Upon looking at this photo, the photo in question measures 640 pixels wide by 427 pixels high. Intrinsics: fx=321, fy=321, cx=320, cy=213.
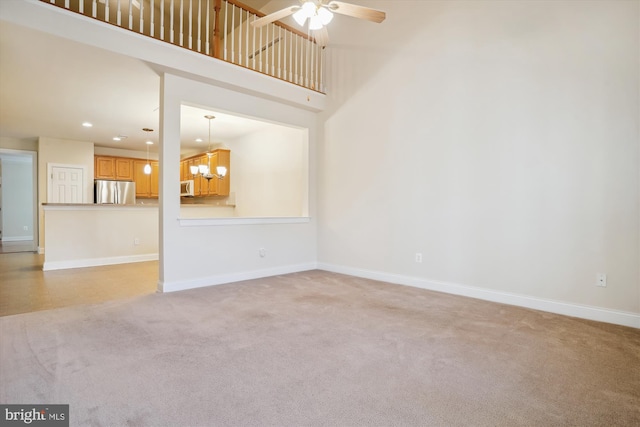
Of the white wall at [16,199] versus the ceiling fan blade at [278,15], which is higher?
the ceiling fan blade at [278,15]

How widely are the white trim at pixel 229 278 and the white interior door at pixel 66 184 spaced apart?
18.3 ft

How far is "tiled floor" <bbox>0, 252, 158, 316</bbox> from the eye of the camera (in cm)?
332

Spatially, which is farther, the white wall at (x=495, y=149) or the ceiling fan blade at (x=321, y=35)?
the ceiling fan blade at (x=321, y=35)

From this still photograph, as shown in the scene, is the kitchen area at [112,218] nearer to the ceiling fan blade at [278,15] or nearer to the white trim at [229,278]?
the white trim at [229,278]

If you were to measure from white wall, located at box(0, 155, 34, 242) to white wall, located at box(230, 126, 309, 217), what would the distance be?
7751mm

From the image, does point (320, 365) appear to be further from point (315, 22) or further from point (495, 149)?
point (495, 149)

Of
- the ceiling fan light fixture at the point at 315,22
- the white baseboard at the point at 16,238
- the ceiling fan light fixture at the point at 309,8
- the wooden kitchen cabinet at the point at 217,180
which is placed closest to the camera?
the ceiling fan light fixture at the point at 309,8

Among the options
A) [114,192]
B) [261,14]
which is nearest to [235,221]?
[261,14]

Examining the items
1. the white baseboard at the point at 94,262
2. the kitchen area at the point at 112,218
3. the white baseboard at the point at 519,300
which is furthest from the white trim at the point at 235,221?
the white baseboard at the point at 94,262

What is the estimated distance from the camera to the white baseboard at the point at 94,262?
513 cm

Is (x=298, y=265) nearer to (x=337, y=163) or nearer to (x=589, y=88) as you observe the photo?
(x=337, y=163)

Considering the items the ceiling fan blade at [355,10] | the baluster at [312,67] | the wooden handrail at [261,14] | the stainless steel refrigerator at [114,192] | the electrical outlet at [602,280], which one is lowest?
→ the electrical outlet at [602,280]

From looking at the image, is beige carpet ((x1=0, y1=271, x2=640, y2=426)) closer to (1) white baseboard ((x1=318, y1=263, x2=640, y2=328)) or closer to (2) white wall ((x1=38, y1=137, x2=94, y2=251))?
(1) white baseboard ((x1=318, y1=263, x2=640, y2=328))

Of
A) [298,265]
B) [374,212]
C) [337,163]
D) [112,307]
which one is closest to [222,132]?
[337,163]
